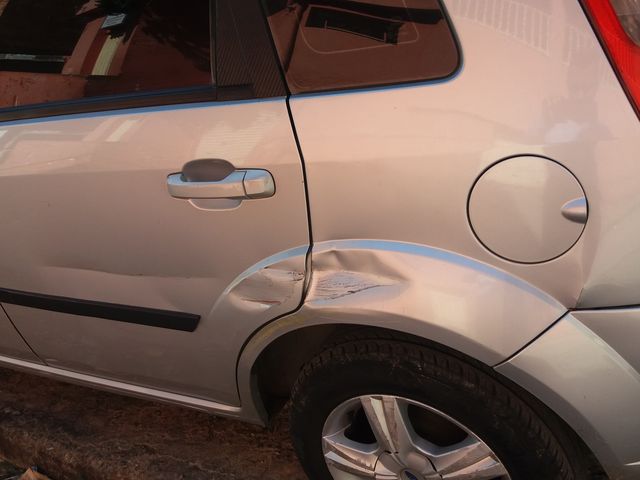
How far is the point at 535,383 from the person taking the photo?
4.18 feet

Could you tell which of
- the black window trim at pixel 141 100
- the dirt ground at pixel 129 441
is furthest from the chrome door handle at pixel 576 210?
the dirt ground at pixel 129 441

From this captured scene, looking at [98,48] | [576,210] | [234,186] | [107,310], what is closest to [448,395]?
[576,210]

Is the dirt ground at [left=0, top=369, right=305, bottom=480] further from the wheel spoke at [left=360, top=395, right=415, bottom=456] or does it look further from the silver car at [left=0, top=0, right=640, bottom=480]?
the wheel spoke at [left=360, top=395, right=415, bottom=456]

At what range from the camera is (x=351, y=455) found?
1.64m

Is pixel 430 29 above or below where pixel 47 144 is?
above

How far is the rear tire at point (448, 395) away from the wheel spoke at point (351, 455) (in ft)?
0.28

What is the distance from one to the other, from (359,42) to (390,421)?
34.5 inches

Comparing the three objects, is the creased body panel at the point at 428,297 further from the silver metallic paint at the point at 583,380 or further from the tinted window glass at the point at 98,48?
the tinted window glass at the point at 98,48

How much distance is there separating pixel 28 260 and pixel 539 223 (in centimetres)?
139

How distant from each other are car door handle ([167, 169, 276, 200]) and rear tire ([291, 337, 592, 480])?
0.41 metres

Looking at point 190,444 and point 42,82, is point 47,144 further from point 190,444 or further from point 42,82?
point 190,444

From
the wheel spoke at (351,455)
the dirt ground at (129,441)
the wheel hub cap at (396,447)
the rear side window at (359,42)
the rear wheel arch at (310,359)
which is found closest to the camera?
the rear side window at (359,42)

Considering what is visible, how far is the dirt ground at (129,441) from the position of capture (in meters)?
2.01

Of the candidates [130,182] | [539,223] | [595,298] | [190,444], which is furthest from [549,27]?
[190,444]
